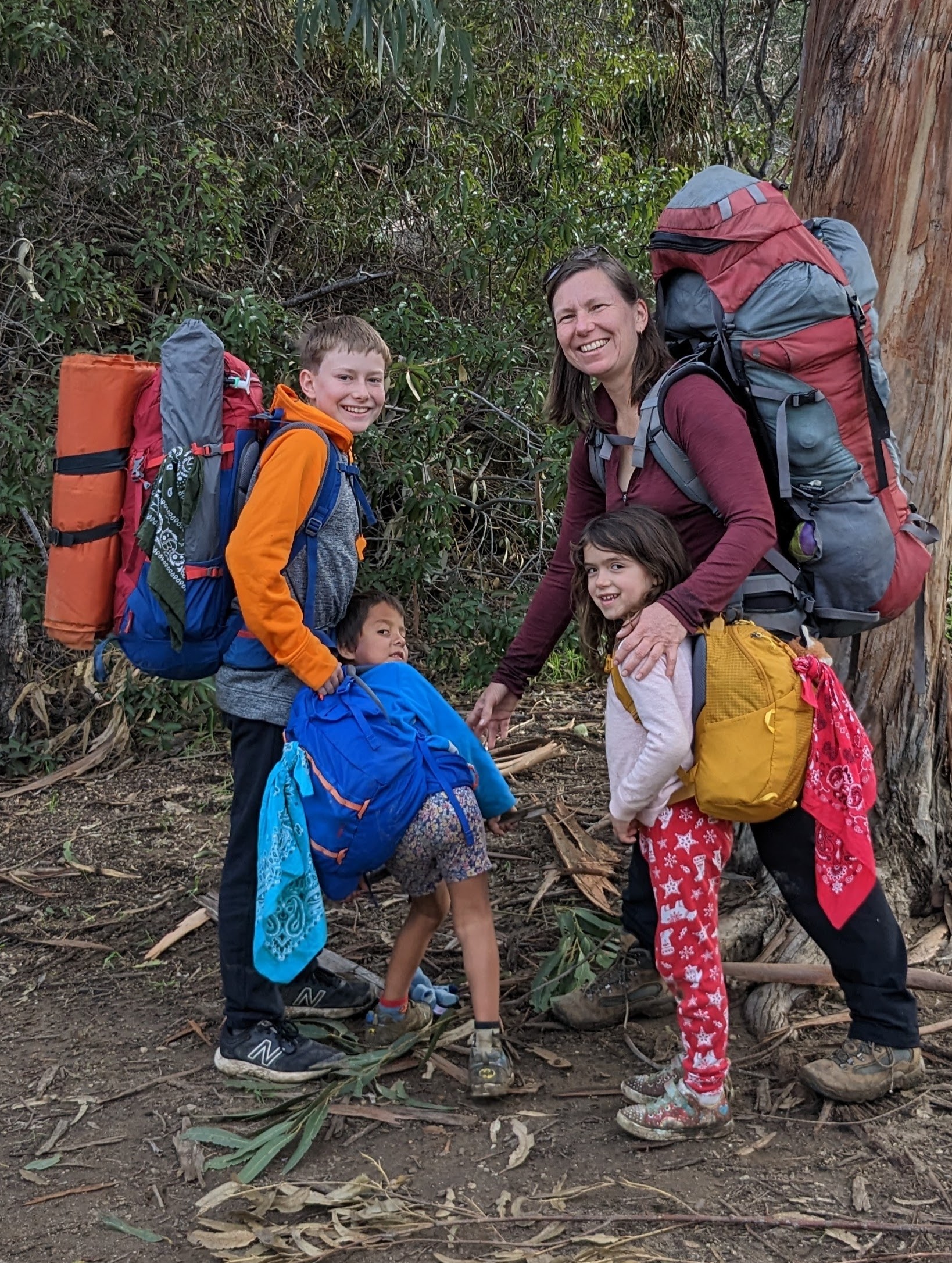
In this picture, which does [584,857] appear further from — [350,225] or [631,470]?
[350,225]

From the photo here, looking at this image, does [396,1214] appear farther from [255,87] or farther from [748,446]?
[255,87]

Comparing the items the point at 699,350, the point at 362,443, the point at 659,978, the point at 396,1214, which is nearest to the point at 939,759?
the point at 659,978

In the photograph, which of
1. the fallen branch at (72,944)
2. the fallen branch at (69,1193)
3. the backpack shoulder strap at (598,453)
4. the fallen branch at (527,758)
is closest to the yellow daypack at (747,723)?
the backpack shoulder strap at (598,453)

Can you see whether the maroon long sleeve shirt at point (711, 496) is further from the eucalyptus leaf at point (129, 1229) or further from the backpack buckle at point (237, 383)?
the eucalyptus leaf at point (129, 1229)

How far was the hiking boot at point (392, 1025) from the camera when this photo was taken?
12.4 feet

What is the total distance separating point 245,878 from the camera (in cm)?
364

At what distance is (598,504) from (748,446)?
78 centimetres

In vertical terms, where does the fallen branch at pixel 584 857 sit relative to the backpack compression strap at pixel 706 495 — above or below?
below

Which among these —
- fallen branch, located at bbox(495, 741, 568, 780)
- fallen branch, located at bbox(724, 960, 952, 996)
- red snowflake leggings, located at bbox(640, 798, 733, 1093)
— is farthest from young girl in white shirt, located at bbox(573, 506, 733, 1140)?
fallen branch, located at bbox(495, 741, 568, 780)

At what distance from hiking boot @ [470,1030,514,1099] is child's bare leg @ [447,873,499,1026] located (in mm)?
82

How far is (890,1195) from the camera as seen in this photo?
117 inches

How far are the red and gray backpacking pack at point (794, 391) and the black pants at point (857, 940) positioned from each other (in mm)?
544

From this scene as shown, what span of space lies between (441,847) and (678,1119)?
96cm

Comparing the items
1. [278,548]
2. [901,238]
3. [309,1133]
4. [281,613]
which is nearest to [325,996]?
[309,1133]
